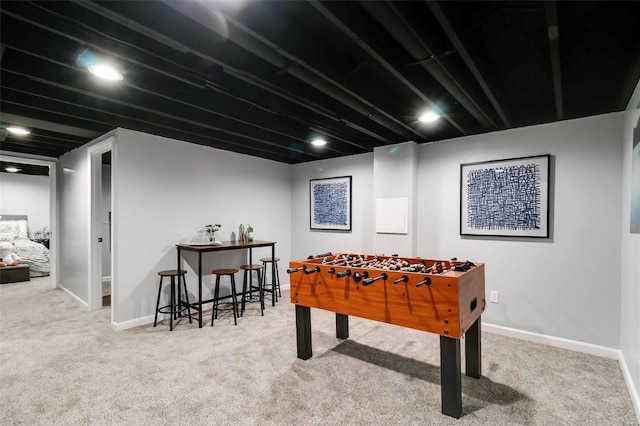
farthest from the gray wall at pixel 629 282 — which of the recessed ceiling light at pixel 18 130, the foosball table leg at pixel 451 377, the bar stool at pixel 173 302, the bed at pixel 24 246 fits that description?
the bed at pixel 24 246

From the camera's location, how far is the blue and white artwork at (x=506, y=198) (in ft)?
10.5

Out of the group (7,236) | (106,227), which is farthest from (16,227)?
(106,227)

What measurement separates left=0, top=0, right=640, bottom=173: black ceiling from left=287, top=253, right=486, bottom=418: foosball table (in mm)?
1333

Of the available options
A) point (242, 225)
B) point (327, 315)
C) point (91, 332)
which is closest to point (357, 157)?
point (242, 225)

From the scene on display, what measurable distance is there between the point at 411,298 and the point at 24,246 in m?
7.91

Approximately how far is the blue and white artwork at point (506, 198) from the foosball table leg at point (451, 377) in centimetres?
191

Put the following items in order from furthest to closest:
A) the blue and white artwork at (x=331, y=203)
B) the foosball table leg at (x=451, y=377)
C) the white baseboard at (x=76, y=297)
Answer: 1. the blue and white artwork at (x=331, y=203)
2. the white baseboard at (x=76, y=297)
3. the foosball table leg at (x=451, y=377)

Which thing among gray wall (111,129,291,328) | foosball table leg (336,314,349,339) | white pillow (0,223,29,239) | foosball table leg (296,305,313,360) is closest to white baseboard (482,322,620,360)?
foosball table leg (336,314,349,339)

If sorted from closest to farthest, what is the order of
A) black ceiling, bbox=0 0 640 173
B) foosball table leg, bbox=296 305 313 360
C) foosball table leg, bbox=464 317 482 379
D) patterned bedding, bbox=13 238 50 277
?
black ceiling, bbox=0 0 640 173 → foosball table leg, bbox=464 317 482 379 → foosball table leg, bbox=296 305 313 360 → patterned bedding, bbox=13 238 50 277

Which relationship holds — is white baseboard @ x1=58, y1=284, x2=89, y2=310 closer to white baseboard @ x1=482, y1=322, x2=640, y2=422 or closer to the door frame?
the door frame

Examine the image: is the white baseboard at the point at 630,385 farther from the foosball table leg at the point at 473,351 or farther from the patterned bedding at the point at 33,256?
the patterned bedding at the point at 33,256

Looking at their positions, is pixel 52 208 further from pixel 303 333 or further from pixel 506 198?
pixel 506 198

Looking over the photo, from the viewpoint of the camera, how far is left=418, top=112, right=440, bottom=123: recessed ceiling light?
294 cm

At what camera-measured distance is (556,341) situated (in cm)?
312
